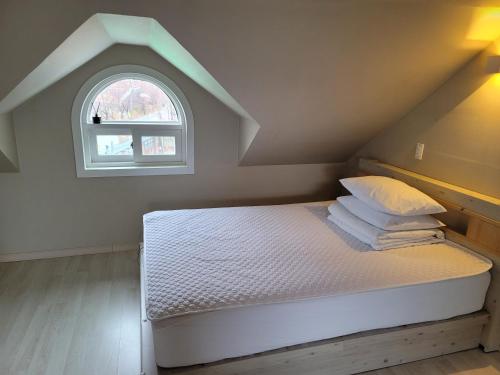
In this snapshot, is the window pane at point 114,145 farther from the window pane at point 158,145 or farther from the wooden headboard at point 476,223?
the wooden headboard at point 476,223

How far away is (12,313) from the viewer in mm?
2178

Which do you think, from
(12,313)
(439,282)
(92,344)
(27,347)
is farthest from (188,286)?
(12,313)

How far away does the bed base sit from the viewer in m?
1.52

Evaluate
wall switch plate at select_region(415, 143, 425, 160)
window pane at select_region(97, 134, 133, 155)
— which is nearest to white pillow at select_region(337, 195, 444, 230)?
wall switch plate at select_region(415, 143, 425, 160)

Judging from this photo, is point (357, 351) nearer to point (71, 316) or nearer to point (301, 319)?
point (301, 319)

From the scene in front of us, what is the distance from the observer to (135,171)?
9.49 feet

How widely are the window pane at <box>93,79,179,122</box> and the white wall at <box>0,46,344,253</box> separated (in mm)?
216

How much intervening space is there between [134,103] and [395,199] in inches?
87.5

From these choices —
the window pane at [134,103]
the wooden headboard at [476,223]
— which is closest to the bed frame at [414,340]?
the wooden headboard at [476,223]

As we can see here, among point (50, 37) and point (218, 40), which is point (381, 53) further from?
point (50, 37)

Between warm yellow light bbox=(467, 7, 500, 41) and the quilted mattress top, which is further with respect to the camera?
warm yellow light bbox=(467, 7, 500, 41)

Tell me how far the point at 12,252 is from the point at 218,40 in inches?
95.7

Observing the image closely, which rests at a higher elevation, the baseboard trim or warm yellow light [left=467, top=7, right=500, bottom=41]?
warm yellow light [left=467, top=7, right=500, bottom=41]

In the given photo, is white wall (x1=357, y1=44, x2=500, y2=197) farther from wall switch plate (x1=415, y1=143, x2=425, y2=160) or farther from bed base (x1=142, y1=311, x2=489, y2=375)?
bed base (x1=142, y1=311, x2=489, y2=375)
